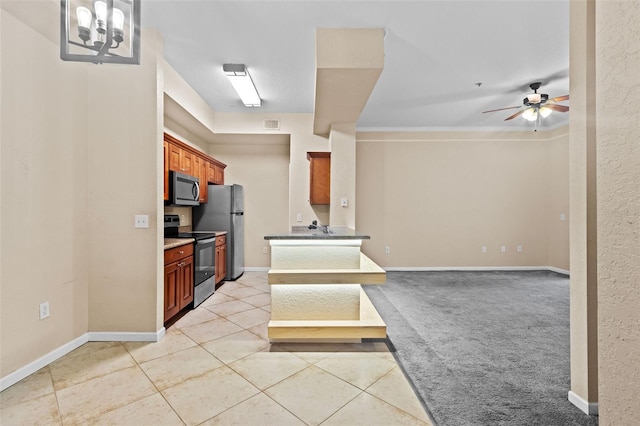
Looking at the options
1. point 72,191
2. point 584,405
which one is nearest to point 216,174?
point 72,191

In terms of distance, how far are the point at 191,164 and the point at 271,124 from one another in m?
1.60

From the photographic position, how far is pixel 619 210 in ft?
2.25

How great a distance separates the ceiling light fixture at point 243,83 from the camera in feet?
11.1

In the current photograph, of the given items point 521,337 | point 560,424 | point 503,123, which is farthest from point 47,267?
point 503,123

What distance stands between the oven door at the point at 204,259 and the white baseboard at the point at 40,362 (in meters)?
1.25

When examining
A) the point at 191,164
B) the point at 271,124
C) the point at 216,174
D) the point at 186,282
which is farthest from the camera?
the point at 216,174

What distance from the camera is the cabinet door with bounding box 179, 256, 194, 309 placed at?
3.28 m

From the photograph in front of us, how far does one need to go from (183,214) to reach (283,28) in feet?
10.7

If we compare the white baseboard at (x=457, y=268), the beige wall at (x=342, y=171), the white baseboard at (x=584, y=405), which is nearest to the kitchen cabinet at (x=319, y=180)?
the beige wall at (x=342, y=171)

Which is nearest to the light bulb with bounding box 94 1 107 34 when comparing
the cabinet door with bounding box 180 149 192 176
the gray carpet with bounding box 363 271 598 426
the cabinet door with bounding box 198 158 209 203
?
the cabinet door with bounding box 180 149 192 176

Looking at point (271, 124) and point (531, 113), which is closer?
point (531, 113)

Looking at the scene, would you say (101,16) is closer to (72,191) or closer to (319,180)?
(72,191)

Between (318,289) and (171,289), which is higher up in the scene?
(318,289)

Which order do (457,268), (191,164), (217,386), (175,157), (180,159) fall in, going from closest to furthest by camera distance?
(217,386) → (175,157) → (180,159) → (191,164) → (457,268)
